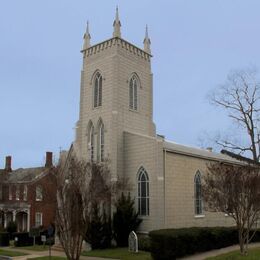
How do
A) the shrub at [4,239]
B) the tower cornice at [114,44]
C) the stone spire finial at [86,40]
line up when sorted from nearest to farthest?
the tower cornice at [114,44] → the shrub at [4,239] → the stone spire finial at [86,40]

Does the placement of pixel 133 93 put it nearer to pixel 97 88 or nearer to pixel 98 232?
pixel 97 88

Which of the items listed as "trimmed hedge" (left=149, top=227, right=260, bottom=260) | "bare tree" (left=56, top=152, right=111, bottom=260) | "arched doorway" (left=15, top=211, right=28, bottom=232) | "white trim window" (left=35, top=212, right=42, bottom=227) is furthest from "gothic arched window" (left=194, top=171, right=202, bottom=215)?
"arched doorway" (left=15, top=211, right=28, bottom=232)

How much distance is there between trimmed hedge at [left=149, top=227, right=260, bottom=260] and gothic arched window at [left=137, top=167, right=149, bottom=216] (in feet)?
15.6

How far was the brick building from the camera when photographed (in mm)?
50875

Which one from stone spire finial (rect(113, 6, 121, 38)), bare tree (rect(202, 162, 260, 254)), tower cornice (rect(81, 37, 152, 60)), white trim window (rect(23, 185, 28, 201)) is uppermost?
stone spire finial (rect(113, 6, 121, 38))

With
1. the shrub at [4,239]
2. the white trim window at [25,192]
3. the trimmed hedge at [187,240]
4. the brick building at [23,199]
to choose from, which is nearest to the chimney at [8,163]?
the brick building at [23,199]

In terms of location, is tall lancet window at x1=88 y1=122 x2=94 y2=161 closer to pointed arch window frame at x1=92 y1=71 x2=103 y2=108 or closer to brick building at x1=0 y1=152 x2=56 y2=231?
pointed arch window frame at x1=92 y1=71 x2=103 y2=108

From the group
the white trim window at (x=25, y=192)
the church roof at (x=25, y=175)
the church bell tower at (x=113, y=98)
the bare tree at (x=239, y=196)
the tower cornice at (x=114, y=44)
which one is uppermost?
the tower cornice at (x=114, y=44)

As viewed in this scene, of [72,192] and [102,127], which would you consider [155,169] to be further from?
[72,192]

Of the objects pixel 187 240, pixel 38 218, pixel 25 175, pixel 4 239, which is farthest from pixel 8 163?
pixel 187 240

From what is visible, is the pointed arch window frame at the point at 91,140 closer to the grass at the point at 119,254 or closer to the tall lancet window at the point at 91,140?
the tall lancet window at the point at 91,140

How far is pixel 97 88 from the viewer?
3098 cm

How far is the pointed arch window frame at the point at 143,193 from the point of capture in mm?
27109

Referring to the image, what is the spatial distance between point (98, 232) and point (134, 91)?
10.6m
